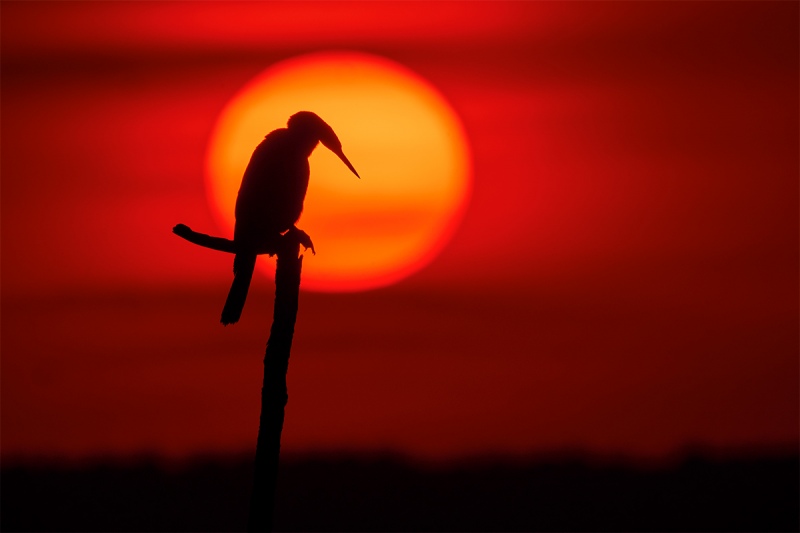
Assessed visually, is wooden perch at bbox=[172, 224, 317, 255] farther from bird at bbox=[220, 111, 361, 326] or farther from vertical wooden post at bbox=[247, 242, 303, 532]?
vertical wooden post at bbox=[247, 242, 303, 532]

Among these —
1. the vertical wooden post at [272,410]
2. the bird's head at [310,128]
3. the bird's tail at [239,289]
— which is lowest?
the vertical wooden post at [272,410]

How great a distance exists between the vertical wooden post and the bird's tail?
158cm

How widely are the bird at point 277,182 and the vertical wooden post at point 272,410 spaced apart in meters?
1.91

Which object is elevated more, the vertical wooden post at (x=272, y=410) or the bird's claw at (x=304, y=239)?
the bird's claw at (x=304, y=239)

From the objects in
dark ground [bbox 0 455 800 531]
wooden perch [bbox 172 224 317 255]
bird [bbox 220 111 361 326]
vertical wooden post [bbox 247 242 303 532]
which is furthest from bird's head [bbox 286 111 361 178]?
dark ground [bbox 0 455 800 531]

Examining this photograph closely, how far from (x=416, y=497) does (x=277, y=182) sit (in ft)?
113

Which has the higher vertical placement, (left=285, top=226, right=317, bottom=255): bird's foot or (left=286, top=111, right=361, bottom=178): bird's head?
(left=286, top=111, right=361, bottom=178): bird's head

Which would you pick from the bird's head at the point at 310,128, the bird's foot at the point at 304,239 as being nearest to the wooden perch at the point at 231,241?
the bird's foot at the point at 304,239

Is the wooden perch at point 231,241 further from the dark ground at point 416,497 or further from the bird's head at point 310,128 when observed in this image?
the dark ground at point 416,497

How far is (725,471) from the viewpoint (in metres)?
49.2

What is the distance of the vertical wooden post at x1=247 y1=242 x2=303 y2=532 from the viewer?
10.1 meters

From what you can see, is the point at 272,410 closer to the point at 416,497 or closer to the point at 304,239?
the point at 304,239

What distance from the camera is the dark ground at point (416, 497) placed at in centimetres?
4288

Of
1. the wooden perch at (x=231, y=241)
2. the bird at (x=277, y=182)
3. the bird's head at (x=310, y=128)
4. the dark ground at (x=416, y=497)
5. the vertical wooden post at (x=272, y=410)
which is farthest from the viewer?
the dark ground at (x=416, y=497)
